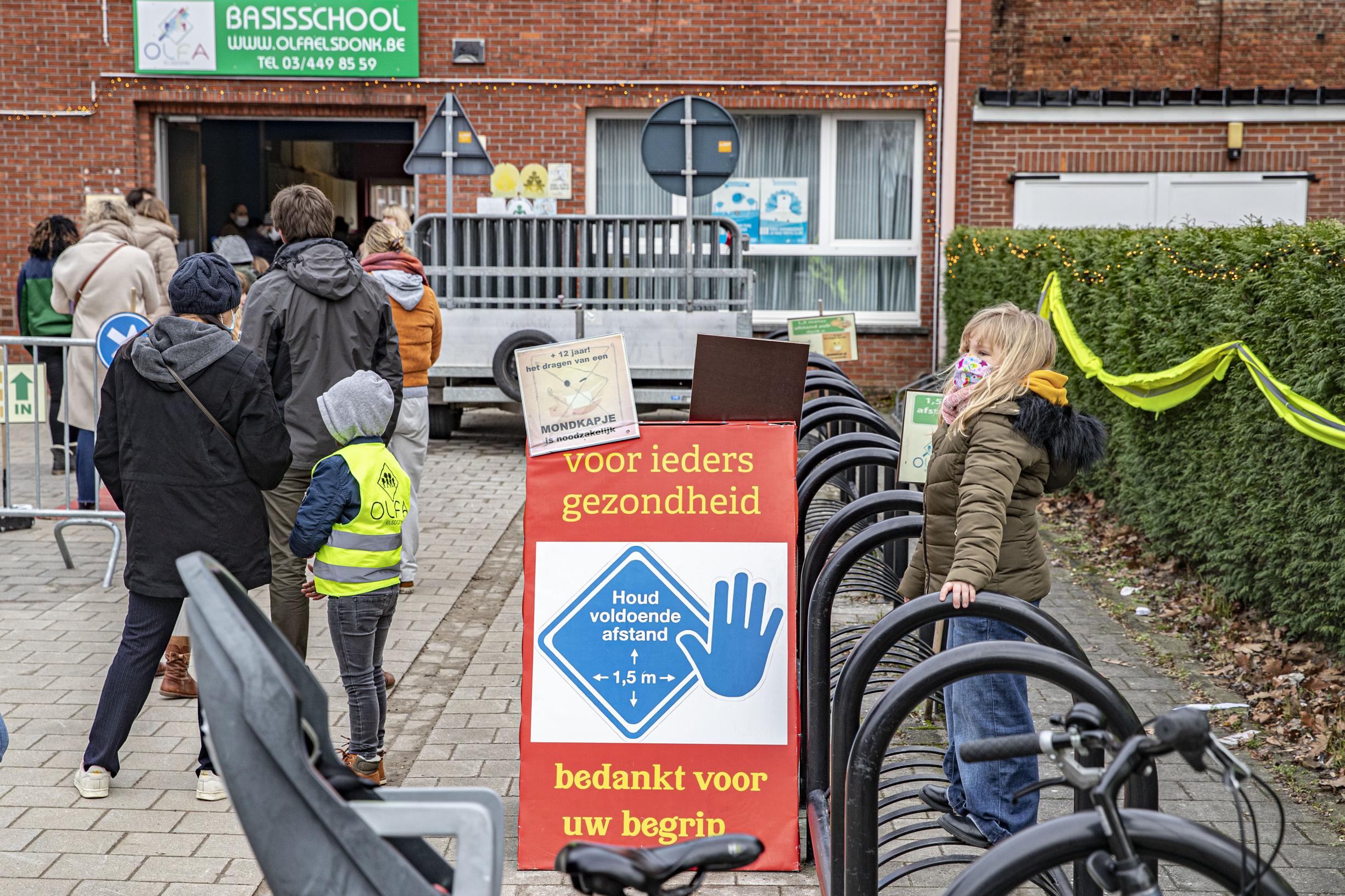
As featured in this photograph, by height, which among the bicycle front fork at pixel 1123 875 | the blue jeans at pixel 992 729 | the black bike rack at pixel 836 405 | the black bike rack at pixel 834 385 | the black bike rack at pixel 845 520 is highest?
the black bike rack at pixel 834 385

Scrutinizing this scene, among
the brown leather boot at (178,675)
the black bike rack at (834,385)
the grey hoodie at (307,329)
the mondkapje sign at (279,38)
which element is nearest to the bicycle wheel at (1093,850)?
the grey hoodie at (307,329)

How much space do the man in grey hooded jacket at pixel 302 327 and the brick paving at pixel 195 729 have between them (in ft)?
2.35

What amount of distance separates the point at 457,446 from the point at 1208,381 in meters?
6.94

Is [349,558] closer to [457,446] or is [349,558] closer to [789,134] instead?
[457,446]

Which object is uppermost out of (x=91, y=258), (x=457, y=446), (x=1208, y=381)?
(x=91, y=258)

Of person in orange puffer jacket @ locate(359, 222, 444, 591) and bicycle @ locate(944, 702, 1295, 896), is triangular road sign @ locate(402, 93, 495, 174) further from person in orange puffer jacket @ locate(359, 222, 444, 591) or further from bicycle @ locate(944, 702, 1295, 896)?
bicycle @ locate(944, 702, 1295, 896)

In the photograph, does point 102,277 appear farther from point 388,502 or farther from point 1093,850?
point 1093,850

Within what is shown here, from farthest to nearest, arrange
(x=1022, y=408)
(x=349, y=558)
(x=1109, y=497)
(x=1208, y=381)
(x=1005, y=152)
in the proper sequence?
(x=1005, y=152), (x=1109, y=497), (x=1208, y=381), (x=349, y=558), (x=1022, y=408)

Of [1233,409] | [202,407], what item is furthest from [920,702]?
[1233,409]

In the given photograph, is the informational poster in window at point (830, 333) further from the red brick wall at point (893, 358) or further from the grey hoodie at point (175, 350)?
the red brick wall at point (893, 358)

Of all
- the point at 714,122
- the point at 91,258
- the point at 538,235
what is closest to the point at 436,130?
the point at 538,235

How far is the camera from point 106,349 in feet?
23.6

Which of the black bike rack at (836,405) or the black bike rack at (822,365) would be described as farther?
the black bike rack at (822,365)

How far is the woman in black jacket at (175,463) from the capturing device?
14.3 feet
